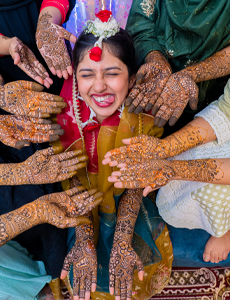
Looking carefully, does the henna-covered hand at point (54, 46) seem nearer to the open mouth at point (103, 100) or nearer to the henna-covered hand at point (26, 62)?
the henna-covered hand at point (26, 62)

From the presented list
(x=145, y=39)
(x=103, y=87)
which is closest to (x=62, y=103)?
(x=103, y=87)

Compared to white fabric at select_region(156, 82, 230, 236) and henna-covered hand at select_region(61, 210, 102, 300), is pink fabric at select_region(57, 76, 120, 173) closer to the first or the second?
henna-covered hand at select_region(61, 210, 102, 300)

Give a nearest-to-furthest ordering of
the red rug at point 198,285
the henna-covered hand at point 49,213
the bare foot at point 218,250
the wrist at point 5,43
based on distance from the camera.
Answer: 1. the henna-covered hand at point 49,213
2. the wrist at point 5,43
3. the bare foot at point 218,250
4. the red rug at point 198,285

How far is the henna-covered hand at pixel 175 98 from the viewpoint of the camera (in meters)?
1.23

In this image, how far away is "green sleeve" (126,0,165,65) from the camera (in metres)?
1.47

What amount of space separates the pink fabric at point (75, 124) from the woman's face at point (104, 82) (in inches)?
3.8

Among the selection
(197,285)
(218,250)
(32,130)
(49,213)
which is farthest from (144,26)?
(197,285)

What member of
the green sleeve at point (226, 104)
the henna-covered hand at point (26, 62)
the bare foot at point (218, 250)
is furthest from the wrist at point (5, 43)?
the bare foot at point (218, 250)

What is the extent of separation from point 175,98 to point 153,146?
10.9 inches

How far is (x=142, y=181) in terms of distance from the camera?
1.12 metres

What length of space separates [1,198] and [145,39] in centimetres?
123

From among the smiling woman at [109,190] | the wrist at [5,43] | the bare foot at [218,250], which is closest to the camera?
the smiling woman at [109,190]

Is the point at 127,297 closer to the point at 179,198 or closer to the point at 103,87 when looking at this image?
the point at 179,198

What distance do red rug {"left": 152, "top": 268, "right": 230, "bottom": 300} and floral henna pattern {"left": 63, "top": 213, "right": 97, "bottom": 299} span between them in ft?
2.23
